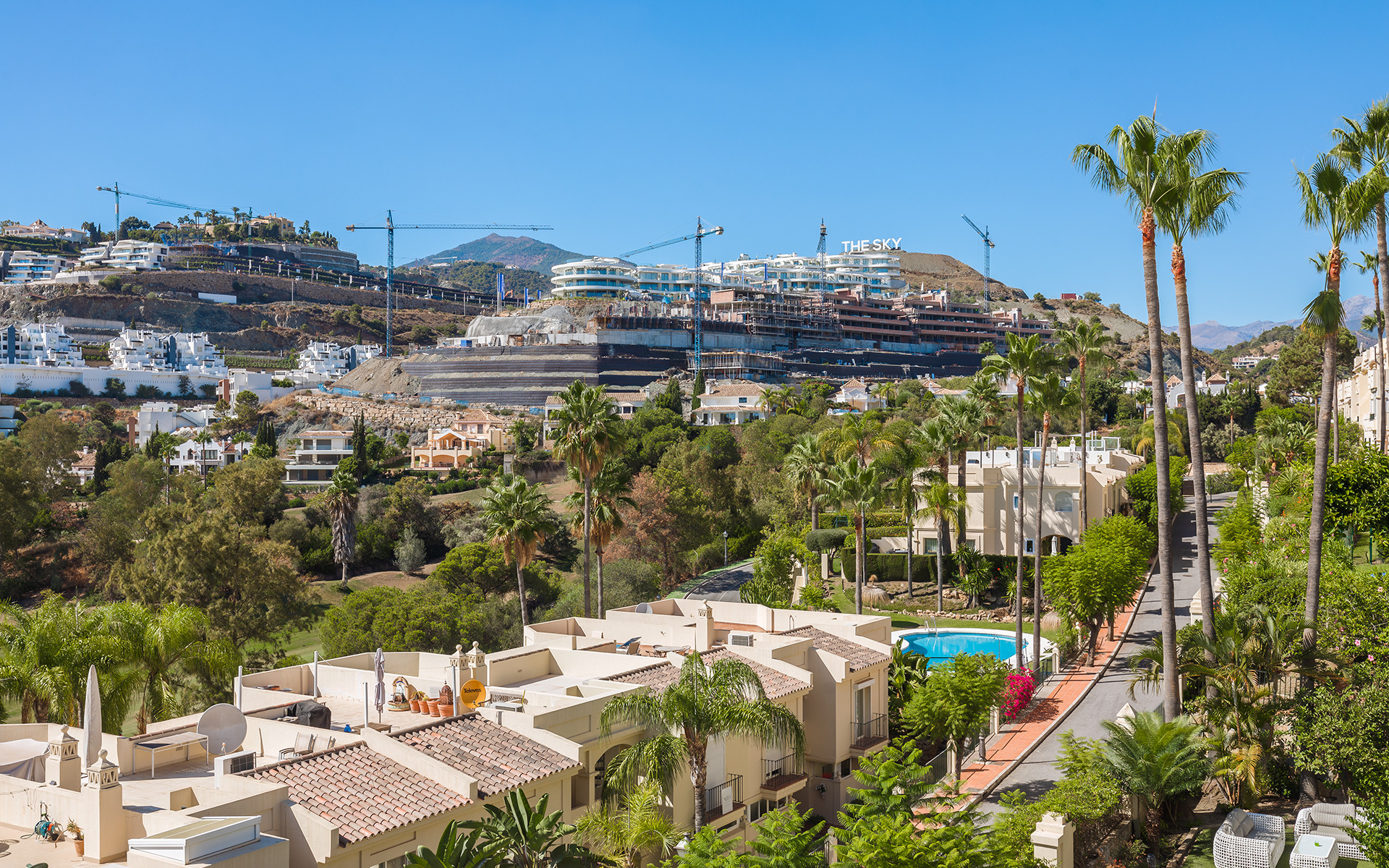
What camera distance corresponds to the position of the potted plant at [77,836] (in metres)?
16.8

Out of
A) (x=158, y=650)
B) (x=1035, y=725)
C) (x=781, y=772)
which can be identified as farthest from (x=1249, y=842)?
(x=158, y=650)

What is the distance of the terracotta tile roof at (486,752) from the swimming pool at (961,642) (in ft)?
89.4

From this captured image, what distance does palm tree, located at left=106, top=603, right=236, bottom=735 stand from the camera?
32.1 meters

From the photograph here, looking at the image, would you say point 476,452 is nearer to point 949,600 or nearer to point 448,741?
point 949,600

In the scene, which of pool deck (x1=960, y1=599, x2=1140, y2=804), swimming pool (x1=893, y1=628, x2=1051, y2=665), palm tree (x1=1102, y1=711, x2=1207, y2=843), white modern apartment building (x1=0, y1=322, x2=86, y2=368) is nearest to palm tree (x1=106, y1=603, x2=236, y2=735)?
pool deck (x1=960, y1=599, x2=1140, y2=804)

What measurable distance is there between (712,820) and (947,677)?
9259 millimetres

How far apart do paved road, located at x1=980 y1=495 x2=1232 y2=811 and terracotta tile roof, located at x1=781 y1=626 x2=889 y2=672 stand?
186 inches

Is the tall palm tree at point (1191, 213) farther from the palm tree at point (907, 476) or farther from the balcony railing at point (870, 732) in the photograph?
the palm tree at point (907, 476)

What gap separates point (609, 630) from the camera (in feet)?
116

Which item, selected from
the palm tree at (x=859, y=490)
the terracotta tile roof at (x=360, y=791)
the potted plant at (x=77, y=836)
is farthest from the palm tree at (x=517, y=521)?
the potted plant at (x=77, y=836)

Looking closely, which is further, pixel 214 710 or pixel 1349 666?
pixel 1349 666

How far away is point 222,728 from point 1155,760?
1796cm

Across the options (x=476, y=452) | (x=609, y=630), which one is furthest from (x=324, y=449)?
(x=609, y=630)

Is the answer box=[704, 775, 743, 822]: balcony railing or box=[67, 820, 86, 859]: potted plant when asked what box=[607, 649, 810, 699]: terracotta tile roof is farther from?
box=[67, 820, 86, 859]: potted plant
